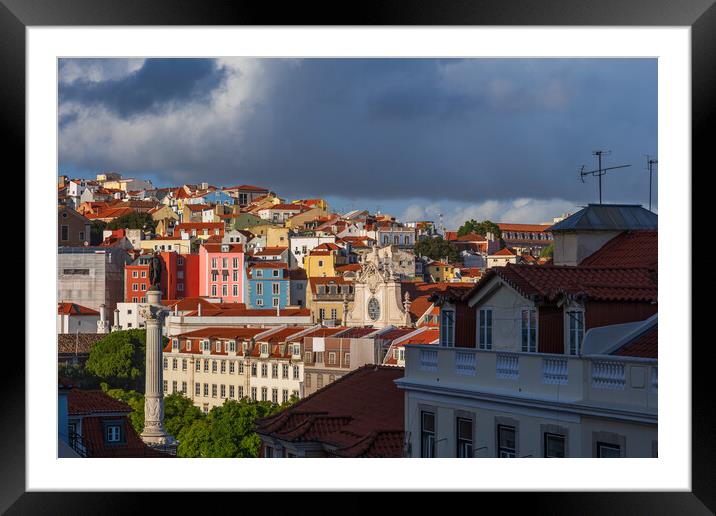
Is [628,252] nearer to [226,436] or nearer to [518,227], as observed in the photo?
[226,436]

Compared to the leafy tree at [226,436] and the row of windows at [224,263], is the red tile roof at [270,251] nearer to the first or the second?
the row of windows at [224,263]

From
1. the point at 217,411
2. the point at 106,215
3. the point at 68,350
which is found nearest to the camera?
the point at 217,411

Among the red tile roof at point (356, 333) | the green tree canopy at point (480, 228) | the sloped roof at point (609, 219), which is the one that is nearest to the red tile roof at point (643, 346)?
the sloped roof at point (609, 219)

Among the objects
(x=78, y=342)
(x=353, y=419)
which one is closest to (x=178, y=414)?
(x=78, y=342)
